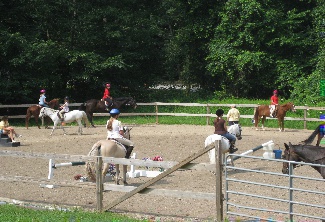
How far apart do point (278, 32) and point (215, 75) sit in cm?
682

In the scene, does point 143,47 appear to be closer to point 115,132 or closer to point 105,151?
point 115,132

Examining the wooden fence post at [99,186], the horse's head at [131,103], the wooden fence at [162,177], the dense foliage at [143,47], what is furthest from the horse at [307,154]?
the dense foliage at [143,47]

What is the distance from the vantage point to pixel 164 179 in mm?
16766

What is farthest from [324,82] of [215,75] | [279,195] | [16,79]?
[215,75]

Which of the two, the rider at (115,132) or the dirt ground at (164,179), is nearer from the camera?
the dirt ground at (164,179)

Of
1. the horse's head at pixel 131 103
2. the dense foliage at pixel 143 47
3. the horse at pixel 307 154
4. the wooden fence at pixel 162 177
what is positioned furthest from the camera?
the dense foliage at pixel 143 47

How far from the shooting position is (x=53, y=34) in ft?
133

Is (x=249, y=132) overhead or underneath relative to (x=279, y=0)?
underneath

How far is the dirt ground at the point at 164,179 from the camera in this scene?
43.1 feet

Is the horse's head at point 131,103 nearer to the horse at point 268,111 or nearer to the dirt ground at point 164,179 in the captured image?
the dirt ground at point 164,179

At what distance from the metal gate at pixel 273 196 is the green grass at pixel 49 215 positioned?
6.83 feet

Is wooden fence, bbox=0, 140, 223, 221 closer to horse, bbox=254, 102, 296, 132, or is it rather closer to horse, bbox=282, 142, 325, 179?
horse, bbox=282, 142, 325, 179

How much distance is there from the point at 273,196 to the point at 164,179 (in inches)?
142

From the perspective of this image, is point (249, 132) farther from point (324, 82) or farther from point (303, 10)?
point (303, 10)
